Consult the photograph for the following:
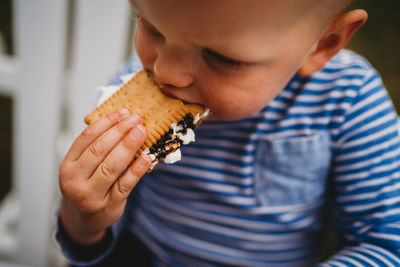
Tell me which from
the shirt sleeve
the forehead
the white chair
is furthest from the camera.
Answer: the white chair

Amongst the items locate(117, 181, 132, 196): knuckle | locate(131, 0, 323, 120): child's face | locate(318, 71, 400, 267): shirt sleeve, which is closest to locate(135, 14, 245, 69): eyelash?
locate(131, 0, 323, 120): child's face

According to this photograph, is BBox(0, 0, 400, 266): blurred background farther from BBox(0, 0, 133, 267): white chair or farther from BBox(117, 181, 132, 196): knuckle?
BBox(117, 181, 132, 196): knuckle

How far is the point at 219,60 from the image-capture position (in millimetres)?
424

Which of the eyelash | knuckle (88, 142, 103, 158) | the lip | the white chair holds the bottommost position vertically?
the white chair

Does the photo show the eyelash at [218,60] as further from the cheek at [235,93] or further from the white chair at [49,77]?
the white chair at [49,77]

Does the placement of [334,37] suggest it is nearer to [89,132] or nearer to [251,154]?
[251,154]

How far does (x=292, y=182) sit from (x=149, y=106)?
1.14ft

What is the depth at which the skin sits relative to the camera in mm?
371

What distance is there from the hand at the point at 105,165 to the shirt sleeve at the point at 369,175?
0.39 meters

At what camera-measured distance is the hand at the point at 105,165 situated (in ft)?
1.50

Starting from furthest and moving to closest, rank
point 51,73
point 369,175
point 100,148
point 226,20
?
point 51,73 < point 369,175 < point 100,148 < point 226,20

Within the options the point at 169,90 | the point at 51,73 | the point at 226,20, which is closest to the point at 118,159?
the point at 169,90

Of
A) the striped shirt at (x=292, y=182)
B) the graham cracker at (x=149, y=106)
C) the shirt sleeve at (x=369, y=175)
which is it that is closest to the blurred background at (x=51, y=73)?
the striped shirt at (x=292, y=182)

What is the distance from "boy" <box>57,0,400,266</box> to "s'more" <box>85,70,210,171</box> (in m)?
0.02
